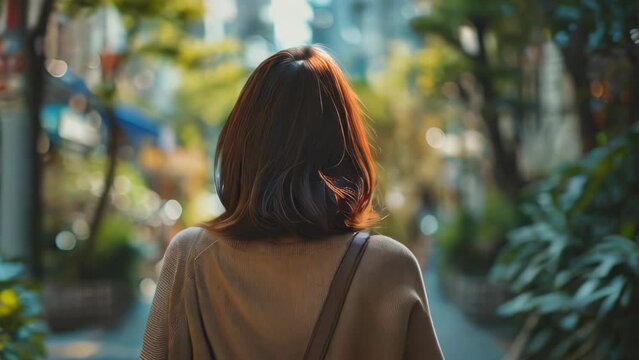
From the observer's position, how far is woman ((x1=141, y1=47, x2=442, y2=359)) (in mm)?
1825

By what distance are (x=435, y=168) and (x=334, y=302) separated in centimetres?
2227

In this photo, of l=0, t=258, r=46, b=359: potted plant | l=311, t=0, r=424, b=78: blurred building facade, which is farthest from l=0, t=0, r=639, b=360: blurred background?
l=311, t=0, r=424, b=78: blurred building facade

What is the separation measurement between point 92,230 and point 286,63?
1089cm

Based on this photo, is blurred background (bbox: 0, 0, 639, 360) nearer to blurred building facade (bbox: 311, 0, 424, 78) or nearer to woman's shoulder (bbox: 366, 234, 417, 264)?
woman's shoulder (bbox: 366, 234, 417, 264)

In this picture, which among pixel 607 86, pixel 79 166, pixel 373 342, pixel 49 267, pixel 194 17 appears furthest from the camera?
pixel 79 166

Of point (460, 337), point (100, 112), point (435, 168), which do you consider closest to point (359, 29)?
point (435, 168)

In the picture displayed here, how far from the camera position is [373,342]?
185cm

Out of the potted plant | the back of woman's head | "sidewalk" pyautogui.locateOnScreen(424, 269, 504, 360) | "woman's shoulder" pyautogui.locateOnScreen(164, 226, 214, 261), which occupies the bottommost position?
"sidewalk" pyautogui.locateOnScreen(424, 269, 504, 360)

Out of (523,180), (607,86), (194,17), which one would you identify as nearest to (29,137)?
(194,17)

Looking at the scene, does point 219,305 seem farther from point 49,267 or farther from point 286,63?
point 49,267

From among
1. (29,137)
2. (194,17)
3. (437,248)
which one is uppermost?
(194,17)

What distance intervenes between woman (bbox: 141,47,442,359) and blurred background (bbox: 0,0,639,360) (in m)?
0.28

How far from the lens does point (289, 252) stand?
6.10 ft

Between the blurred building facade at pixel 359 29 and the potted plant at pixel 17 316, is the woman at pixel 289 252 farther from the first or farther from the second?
the blurred building facade at pixel 359 29
